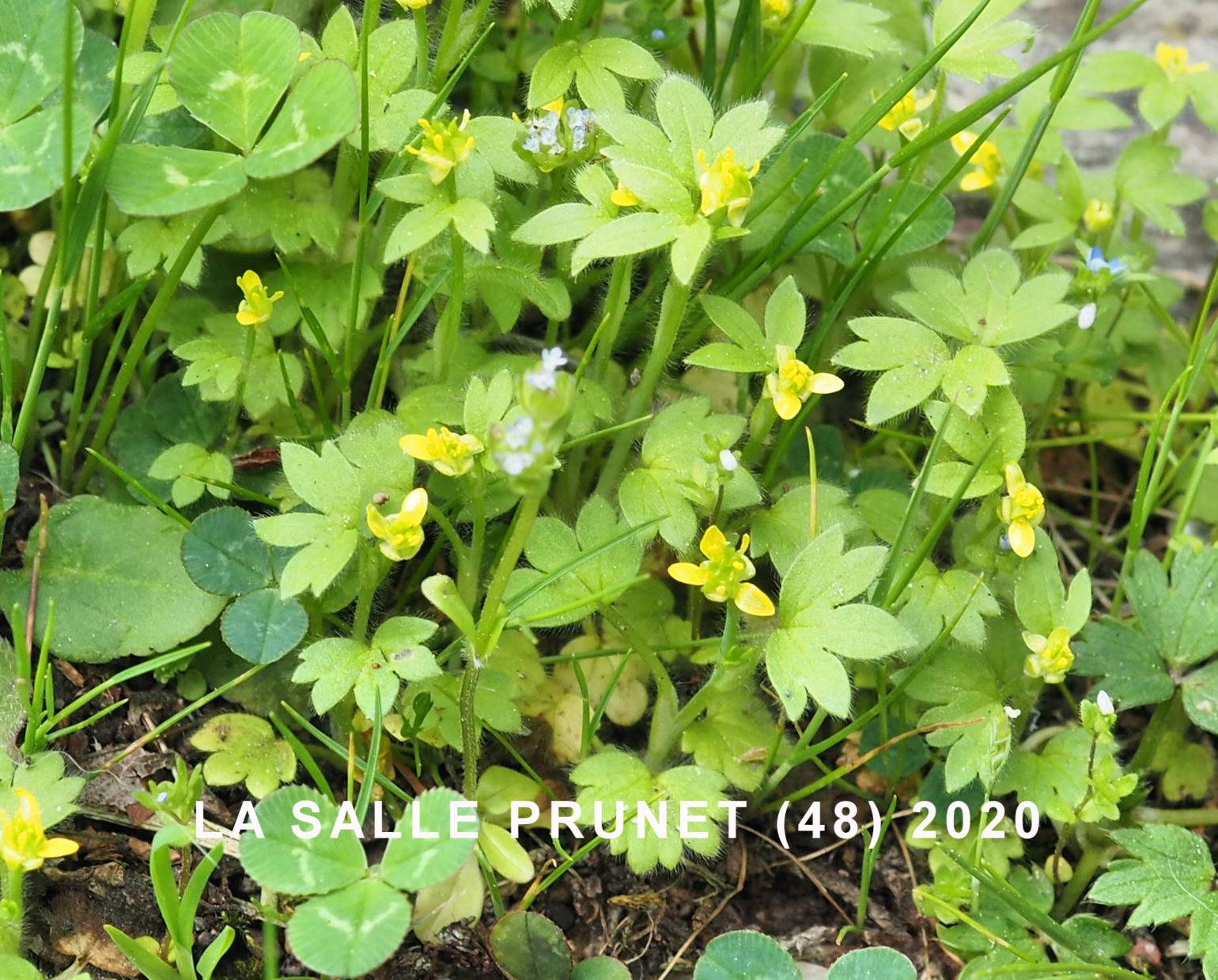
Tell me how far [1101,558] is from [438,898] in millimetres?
1574

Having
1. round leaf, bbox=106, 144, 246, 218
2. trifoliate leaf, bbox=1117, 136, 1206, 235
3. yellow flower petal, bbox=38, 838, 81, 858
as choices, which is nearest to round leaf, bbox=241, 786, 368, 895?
yellow flower petal, bbox=38, 838, 81, 858

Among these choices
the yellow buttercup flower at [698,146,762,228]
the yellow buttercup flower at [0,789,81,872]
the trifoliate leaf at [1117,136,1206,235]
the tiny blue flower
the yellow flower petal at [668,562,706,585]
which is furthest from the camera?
the trifoliate leaf at [1117,136,1206,235]

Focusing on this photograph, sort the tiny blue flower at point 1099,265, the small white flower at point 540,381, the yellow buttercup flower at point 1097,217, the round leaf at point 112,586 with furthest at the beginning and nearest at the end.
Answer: the yellow buttercup flower at point 1097,217 < the tiny blue flower at point 1099,265 < the round leaf at point 112,586 < the small white flower at point 540,381

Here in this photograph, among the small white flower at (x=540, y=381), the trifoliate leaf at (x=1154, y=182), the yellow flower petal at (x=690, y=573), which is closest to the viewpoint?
the small white flower at (x=540, y=381)

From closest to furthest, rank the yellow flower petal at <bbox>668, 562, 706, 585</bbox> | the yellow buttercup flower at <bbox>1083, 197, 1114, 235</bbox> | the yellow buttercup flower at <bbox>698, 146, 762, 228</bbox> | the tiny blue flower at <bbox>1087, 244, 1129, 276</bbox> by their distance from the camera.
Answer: the yellow buttercup flower at <bbox>698, 146, 762, 228</bbox> → the yellow flower petal at <bbox>668, 562, 706, 585</bbox> → the tiny blue flower at <bbox>1087, 244, 1129, 276</bbox> → the yellow buttercup flower at <bbox>1083, 197, 1114, 235</bbox>

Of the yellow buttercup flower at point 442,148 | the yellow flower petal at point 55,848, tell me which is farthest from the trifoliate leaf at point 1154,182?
the yellow flower petal at point 55,848

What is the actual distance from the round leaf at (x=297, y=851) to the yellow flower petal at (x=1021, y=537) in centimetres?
110

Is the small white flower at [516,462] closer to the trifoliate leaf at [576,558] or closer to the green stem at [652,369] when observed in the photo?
the trifoliate leaf at [576,558]

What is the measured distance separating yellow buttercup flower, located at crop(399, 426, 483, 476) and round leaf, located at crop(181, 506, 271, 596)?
0.37 m

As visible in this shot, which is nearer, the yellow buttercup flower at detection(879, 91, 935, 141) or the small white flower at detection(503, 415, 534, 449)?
the small white flower at detection(503, 415, 534, 449)

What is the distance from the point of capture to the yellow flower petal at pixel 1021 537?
2.05 meters

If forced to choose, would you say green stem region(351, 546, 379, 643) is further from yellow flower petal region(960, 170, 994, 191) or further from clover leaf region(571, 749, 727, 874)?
yellow flower petal region(960, 170, 994, 191)

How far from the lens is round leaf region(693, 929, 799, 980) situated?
1.91m

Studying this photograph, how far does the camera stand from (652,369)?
212 centimetres
